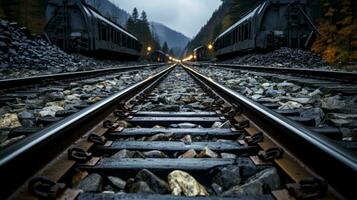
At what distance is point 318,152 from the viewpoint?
1.90 meters

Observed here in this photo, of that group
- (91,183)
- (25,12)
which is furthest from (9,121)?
(25,12)

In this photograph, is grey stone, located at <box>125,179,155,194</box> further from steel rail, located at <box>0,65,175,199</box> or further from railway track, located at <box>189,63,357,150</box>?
railway track, located at <box>189,63,357,150</box>

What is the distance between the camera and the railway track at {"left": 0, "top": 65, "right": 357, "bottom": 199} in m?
1.71

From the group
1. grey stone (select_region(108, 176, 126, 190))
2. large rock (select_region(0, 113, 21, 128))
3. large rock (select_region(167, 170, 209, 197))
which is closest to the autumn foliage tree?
large rock (select_region(0, 113, 21, 128))

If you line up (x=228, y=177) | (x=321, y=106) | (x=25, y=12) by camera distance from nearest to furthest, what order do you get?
(x=228, y=177), (x=321, y=106), (x=25, y=12)

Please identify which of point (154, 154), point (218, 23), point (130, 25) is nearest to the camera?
point (154, 154)

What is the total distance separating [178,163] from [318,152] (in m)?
0.83

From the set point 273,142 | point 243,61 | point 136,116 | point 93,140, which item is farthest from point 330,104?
point 243,61

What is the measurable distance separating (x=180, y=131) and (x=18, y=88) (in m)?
4.12

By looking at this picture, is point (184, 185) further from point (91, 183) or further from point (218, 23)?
point (218, 23)

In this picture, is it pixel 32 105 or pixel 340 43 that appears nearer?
pixel 32 105

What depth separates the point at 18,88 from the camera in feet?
20.7

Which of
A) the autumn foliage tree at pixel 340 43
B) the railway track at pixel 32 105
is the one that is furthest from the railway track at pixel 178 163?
the autumn foliage tree at pixel 340 43

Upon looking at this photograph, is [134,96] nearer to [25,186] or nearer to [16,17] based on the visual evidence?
[25,186]
